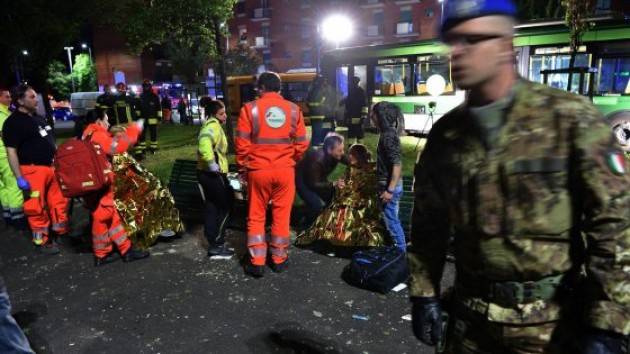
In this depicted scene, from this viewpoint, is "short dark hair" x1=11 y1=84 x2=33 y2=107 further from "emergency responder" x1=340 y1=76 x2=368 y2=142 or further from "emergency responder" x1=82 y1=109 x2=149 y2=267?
"emergency responder" x1=340 y1=76 x2=368 y2=142

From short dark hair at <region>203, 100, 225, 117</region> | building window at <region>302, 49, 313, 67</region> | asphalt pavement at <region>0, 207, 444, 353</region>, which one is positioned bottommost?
asphalt pavement at <region>0, 207, 444, 353</region>

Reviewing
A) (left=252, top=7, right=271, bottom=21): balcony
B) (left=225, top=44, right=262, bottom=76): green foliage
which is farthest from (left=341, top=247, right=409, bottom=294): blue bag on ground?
(left=252, top=7, right=271, bottom=21): balcony

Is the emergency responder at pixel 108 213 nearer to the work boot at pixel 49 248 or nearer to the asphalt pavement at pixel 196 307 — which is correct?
the asphalt pavement at pixel 196 307

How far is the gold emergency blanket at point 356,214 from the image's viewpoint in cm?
548

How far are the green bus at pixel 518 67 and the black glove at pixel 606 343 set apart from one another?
872 cm

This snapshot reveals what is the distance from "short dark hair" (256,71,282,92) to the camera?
4.96 metres

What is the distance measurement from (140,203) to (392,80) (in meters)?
12.4

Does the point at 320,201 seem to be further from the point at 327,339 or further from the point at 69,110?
the point at 69,110

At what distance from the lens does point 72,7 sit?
68.8 feet

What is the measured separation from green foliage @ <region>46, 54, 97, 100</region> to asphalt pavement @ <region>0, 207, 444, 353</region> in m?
51.8

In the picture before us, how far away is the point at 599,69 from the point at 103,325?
12.8 meters

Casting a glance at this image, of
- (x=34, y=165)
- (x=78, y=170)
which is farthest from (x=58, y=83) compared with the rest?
(x=78, y=170)

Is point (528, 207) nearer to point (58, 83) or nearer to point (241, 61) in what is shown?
point (241, 61)

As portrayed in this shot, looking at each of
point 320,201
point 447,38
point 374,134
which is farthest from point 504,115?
point 374,134
